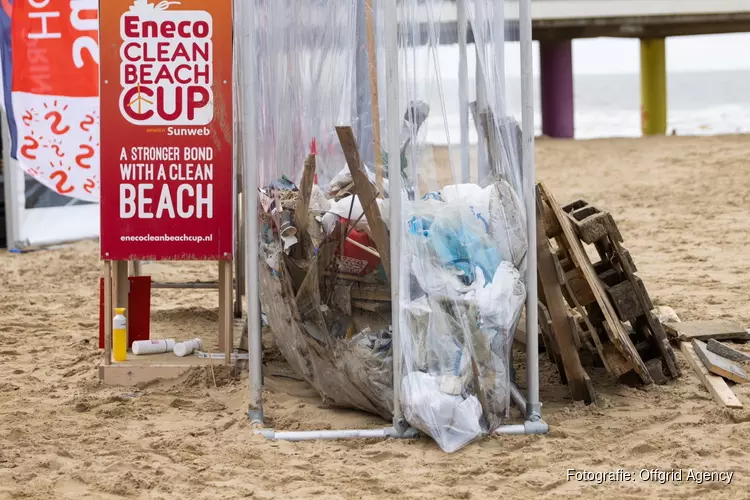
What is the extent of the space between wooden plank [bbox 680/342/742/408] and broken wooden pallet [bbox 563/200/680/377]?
109mm

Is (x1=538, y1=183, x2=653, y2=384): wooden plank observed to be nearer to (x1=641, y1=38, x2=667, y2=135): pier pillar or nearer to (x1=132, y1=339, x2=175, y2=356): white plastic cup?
(x1=132, y1=339, x2=175, y2=356): white plastic cup

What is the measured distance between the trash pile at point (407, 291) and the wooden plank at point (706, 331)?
1.41 meters

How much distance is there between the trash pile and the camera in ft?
12.6

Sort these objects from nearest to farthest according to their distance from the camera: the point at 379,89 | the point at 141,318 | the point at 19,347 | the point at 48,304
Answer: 1. the point at 379,89
2. the point at 141,318
3. the point at 19,347
4. the point at 48,304

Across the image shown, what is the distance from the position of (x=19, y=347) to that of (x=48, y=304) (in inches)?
50.3

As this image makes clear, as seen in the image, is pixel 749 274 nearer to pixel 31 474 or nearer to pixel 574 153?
pixel 31 474

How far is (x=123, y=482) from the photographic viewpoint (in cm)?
353

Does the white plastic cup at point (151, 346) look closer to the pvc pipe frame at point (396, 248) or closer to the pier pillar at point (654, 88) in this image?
the pvc pipe frame at point (396, 248)

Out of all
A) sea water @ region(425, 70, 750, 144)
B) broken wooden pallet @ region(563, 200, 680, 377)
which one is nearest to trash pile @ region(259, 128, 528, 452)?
broken wooden pallet @ region(563, 200, 680, 377)

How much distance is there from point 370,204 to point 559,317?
3.22ft

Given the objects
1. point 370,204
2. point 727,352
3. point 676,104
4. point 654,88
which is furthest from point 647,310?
point 676,104

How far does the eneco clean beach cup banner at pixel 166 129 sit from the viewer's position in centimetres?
461

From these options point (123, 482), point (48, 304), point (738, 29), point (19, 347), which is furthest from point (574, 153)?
point (123, 482)

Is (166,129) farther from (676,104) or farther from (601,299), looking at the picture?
(676,104)
